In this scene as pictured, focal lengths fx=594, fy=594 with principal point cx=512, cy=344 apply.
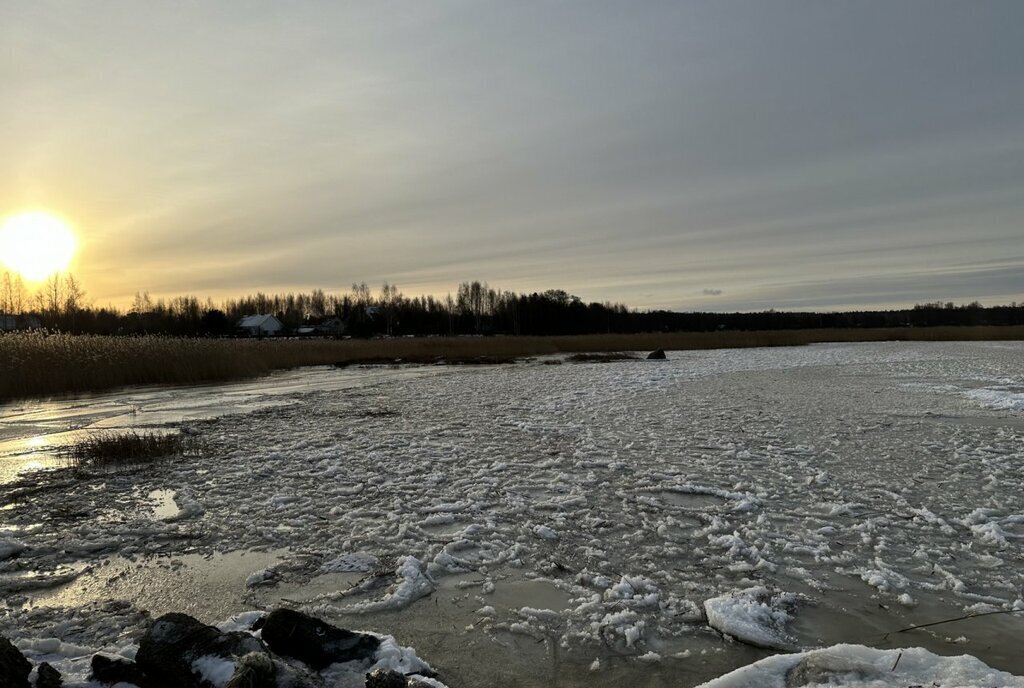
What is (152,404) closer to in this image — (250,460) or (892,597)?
(250,460)

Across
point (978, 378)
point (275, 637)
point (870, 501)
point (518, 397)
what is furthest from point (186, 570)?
point (978, 378)

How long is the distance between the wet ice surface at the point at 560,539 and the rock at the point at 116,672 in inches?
28.2

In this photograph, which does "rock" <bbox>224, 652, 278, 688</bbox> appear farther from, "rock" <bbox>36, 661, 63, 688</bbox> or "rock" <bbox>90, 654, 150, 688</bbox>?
"rock" <bbox>36, 661, 63, 688</bbox>

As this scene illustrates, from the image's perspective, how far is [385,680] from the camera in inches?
101

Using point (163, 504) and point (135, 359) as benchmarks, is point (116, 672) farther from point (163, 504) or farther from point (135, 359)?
point (135, 359)

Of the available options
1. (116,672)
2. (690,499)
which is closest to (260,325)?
(690,499)

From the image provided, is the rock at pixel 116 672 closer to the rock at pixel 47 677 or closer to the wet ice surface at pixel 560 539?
the rock at pixel 47 677

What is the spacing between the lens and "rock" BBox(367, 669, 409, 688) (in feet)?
8.41

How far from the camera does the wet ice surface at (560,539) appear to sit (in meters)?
3.39

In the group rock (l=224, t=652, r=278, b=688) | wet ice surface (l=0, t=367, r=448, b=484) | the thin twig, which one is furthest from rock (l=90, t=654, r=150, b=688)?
wet ice surface (l=0, t=367, r=448, b=484)

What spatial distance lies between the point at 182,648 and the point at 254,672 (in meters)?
0.51

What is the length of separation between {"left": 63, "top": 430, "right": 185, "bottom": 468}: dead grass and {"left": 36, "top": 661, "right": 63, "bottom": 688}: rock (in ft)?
19.1

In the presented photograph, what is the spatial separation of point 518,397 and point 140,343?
14.3 metres

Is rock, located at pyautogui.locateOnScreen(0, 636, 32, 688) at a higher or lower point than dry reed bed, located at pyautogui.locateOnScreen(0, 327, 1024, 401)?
lower
